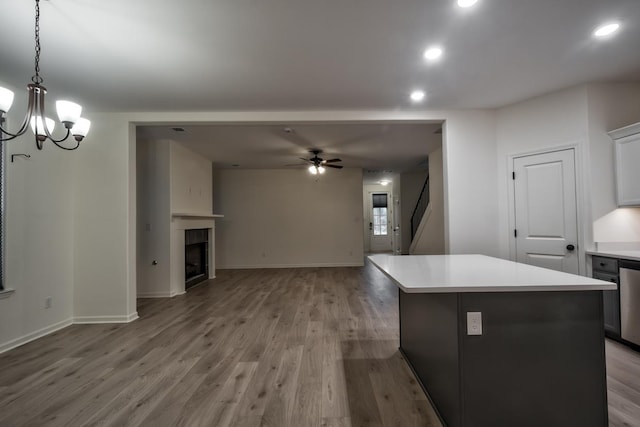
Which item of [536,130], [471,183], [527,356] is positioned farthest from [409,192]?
[527,356]

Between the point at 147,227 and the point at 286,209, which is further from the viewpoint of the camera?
the point at 286,209

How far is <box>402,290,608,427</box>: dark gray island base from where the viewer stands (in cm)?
156

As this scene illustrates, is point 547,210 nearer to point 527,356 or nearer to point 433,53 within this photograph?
point 433,53

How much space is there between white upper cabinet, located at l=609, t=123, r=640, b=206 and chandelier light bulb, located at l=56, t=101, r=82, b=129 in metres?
4.76

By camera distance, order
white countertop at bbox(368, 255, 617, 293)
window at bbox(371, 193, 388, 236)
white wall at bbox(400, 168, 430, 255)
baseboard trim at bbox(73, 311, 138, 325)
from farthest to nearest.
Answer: window at bbox(371, 193, 388, 236) < white wall at bbox(400, 168, 430, 255) < baseboard trim at bbox(73, 311, 138, 325) < white countertop at bbox(368, 255, 617, 293)

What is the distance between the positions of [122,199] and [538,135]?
5.07 m

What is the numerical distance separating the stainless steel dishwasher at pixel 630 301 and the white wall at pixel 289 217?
5.45m

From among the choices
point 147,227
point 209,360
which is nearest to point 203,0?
point 209,360

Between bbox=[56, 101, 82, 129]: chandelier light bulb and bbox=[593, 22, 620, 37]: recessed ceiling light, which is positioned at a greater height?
bbox=[593, 22, 620, 37]: recessed ceiling light

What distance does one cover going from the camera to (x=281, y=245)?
7949mm

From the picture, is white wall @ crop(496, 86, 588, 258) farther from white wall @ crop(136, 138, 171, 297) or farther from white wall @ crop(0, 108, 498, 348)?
white wall @ crop(136, 138, 171, 297)

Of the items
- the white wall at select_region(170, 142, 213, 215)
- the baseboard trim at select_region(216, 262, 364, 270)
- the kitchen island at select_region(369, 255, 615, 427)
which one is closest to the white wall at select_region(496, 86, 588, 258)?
the kitchen island at select_region(369, 255, 615, 427)

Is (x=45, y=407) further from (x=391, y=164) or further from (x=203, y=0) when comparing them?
(x=391, y=164)

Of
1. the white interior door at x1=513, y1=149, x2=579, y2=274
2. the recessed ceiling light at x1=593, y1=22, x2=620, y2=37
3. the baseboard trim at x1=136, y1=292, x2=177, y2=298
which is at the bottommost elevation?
the baseboard trim at x1=136, y1=292, x2=177, y2=298
